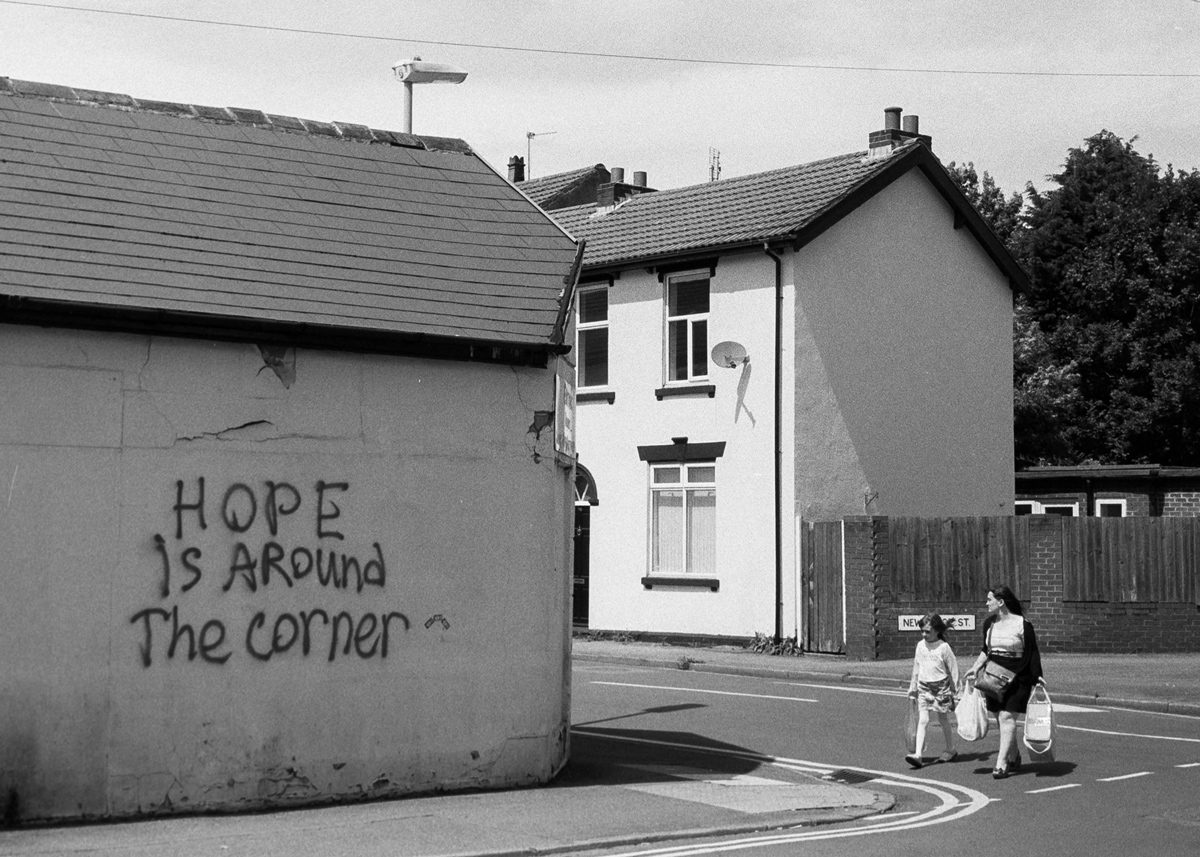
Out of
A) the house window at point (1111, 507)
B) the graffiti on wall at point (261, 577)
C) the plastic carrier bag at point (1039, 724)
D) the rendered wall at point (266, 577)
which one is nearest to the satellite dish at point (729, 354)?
the plastic carrier bag at point (1039, 724)

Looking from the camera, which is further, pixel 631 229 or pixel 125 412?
pixel 631 229

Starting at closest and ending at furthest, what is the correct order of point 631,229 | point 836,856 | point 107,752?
1. point 836,856
2. point 107,752
3. point 631,229

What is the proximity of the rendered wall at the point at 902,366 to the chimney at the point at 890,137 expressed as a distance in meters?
0.68

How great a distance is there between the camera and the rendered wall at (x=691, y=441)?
82.9 ft

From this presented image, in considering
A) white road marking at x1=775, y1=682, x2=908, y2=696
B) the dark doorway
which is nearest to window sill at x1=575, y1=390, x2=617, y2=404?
the dark doorway

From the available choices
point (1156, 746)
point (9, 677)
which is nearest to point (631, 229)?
point (1156, 746)

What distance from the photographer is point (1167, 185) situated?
154ft

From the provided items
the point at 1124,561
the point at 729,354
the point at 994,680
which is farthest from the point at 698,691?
the point at 1124,561

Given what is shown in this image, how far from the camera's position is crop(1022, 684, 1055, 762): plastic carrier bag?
1300 centimetres

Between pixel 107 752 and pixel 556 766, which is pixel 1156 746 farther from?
pixel 107 752

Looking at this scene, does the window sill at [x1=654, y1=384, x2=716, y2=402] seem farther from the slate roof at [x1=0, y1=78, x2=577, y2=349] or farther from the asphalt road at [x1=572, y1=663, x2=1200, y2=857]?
the slate roof at [x1=0, y1=78, x2=577, y2=349]

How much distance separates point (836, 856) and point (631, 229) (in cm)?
2011

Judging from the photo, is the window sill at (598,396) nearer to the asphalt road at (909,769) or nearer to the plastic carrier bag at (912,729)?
the asphalt road at (909,769)

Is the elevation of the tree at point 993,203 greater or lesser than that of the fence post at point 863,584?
greater
